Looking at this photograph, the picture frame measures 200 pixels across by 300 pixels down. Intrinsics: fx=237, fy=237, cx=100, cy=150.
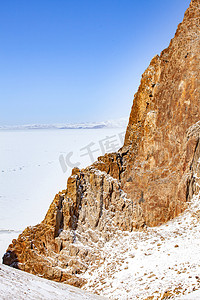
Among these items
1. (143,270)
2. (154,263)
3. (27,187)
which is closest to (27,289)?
(143,270)

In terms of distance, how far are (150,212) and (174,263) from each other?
12.4 feet

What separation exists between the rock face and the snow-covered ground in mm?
625

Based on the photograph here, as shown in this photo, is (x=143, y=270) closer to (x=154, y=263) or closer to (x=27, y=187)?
(x=154, y=263)

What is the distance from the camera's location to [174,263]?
11.1 metres

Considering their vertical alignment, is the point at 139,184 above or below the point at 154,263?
above

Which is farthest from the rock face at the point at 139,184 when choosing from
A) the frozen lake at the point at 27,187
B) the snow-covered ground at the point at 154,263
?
the frozen lake at the point at 27,187

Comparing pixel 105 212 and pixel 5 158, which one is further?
pixel 5 158

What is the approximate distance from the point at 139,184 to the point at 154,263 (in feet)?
15.6

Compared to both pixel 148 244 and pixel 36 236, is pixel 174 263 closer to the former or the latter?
pixel 148 244

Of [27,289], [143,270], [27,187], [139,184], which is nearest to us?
[27,289]

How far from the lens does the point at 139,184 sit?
1509 cm

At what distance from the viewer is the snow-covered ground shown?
31.6ft

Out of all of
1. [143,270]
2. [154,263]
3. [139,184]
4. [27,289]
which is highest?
[139,184]

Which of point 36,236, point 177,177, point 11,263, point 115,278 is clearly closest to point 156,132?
point 177,177
